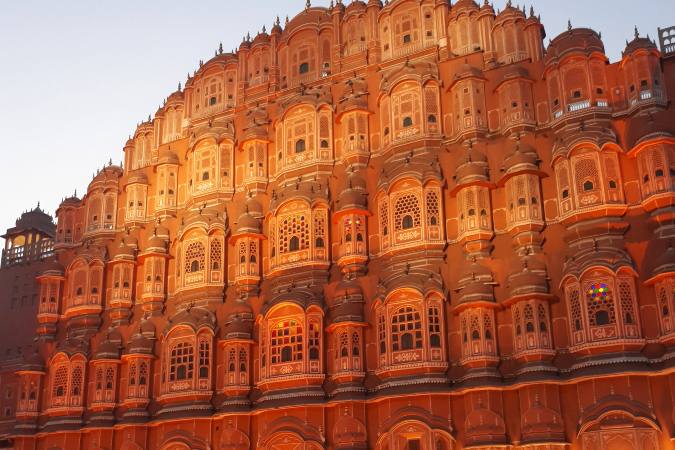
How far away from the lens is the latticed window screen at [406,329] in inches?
1092

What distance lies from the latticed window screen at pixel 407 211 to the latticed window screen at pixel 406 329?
10.4 feet

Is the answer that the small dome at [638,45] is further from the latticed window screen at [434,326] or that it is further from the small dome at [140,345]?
the small dome at [140,345]

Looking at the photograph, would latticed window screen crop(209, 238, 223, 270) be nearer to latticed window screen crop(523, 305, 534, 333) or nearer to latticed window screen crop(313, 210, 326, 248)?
latticed window screen crop(313, 210, 326, 248)

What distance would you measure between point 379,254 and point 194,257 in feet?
27.4

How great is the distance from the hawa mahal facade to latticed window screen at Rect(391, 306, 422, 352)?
8cm

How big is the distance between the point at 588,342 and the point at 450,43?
13.4 m

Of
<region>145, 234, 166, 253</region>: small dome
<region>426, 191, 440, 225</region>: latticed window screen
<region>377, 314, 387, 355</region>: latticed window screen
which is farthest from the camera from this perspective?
<region>145, 234, 166, 253</region>: small dome

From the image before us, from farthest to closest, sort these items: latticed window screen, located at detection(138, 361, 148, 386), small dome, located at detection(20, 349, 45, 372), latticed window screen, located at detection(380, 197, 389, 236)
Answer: small dome, located at detection(20, 349, 45, 372)
latticed window screen, located at detection(138, 361, 148, 386)
latticed window screen, located at detection(380, 197, 389, 236)

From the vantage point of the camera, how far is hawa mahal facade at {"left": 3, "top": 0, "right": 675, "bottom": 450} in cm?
2553

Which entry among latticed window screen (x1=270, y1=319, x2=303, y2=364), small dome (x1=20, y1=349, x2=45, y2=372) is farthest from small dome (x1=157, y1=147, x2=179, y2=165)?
latticed window screen (x1=270, y1=319, x2=303, y2=364)

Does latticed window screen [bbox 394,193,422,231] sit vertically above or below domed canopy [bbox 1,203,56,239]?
below

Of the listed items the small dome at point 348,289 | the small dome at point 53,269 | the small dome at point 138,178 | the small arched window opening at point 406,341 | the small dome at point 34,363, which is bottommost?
the small arched window opening at point 406,341

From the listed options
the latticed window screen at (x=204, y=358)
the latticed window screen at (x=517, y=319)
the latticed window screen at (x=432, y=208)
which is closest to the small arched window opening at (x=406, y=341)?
the latticed window screen at (x=517, y=319)

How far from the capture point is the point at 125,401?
32844 millimetres
